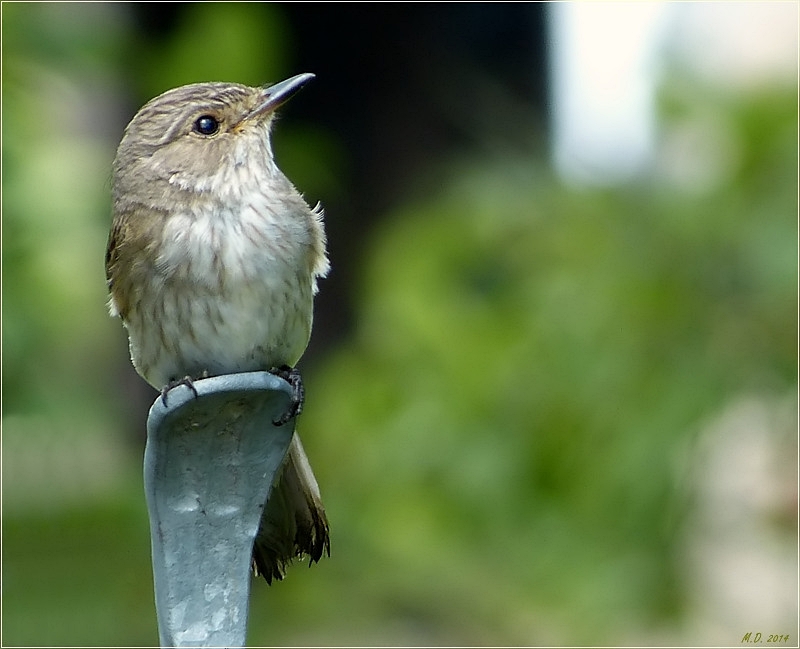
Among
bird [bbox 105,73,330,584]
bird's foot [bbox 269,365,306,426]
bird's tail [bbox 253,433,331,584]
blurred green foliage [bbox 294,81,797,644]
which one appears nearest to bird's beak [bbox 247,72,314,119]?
bird [bbox 105,73,330,584]

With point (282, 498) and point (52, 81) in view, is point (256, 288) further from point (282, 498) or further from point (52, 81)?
point (52, 81)

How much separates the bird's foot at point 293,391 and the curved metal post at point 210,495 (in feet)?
0.16

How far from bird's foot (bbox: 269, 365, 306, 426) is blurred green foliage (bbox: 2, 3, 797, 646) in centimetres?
121

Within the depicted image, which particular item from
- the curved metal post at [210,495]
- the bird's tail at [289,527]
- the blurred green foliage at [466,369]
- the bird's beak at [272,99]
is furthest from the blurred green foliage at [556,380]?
the curved metal post at [210,495]

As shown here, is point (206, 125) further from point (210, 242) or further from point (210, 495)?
point (210, 495)

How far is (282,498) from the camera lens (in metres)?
2.38

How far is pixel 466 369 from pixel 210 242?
54.9 inches

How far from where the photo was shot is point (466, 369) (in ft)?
13.6

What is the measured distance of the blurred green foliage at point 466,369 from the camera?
3.80 m

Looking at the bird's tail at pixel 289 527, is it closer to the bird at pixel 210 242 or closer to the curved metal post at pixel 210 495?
the curved metal post at pixel 210 495

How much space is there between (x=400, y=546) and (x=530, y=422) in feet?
1.93

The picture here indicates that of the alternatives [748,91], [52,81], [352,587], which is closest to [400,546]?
[352,587]

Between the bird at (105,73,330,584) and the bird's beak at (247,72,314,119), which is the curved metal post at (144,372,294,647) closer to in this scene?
the bird at (105,73,330,584)

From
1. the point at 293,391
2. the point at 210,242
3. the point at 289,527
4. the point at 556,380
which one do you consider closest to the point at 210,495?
the point at 293,391
